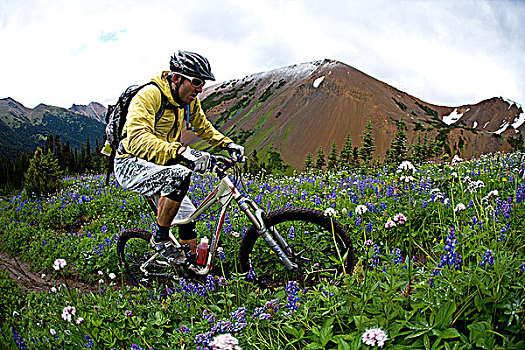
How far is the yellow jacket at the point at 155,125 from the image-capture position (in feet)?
11.1

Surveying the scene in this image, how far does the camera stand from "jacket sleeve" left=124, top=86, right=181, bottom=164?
3.37 m

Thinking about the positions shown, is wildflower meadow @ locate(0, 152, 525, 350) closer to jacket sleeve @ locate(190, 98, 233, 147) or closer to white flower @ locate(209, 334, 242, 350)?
white flower @ locate(209, 334, 242, 350)

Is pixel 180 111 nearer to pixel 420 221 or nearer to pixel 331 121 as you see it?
pixel 420 221

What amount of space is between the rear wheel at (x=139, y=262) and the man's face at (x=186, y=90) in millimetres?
2196

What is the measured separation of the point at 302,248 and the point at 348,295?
1986 mm

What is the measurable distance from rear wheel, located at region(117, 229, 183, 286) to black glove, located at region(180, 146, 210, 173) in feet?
5.70

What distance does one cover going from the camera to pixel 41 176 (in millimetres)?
12141

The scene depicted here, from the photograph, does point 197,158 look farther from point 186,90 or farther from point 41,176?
point 41,176

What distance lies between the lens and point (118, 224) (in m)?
8.12

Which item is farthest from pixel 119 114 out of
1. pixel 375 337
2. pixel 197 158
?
pixel 375 337

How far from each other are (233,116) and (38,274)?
17007cm

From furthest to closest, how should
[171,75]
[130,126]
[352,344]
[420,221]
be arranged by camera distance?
1. [420,221]
2. [171,75]
3. [130,126]
4. [352,344]

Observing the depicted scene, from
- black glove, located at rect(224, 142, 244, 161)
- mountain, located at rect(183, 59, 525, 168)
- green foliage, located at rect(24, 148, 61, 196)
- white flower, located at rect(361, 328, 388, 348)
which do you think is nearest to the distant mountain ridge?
mountain, located at rect(183, 59, 525, 168)

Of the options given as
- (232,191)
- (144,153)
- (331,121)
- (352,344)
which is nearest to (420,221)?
(232,191)
